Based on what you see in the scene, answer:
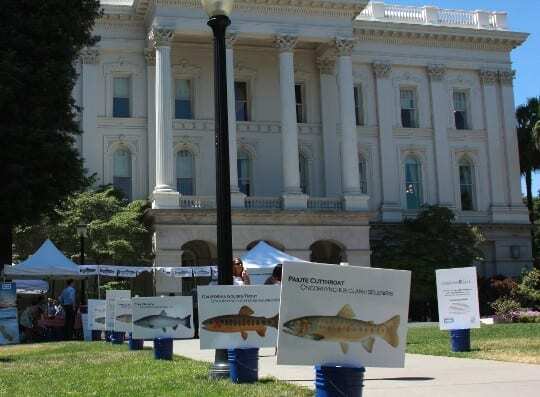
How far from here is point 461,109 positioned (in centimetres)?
4553

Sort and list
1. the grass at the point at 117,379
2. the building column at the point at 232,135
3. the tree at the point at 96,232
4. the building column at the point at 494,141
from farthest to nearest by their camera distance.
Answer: the building column at the point at 494,141, the building column at the point at 232,135, the tree at the point at 96,232, the grass at the point at 117,379

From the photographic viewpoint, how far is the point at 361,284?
6.92 meters

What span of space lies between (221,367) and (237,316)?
723 mm

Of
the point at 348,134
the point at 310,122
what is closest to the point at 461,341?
the point at 348,134

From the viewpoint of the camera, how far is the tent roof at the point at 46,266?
24828mm

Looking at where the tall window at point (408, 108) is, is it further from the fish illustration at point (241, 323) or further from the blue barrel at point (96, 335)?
the fish illustration at point (241, 323)

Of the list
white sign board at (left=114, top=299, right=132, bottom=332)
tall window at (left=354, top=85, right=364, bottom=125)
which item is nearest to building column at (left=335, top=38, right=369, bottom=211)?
tall window at (left=354, top=85, right=364, bottom=125)

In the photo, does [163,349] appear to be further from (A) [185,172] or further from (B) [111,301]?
(A) [185,172]

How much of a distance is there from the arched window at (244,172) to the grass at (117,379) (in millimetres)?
24566

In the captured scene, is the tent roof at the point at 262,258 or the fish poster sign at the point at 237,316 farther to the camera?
the tent roof at the point at 262,258

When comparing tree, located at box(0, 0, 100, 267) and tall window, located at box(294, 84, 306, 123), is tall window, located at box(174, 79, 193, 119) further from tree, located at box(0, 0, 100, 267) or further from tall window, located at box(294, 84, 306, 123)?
tree, located at box(0, 0, 100, 267)

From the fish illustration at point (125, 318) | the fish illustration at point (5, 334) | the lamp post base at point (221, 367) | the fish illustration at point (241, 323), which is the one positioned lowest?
the fish illustration at point (5, 334)

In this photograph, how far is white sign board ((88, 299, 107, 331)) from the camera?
22.3 meters

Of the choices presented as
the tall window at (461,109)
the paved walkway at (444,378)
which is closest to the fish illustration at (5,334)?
the paved walkway at (444,378)
